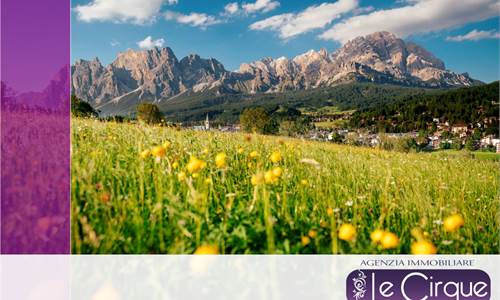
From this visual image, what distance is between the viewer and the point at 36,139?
3443 mm

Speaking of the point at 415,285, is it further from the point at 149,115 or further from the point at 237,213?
the point at 149,115

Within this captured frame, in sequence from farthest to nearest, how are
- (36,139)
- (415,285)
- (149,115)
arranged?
(149,115), (36,139), (415,285)

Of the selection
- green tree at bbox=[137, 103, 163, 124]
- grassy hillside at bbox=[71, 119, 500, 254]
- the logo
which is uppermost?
green tree at bbox=[137, 103, 163, 124]

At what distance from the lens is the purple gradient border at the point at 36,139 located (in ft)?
6.84

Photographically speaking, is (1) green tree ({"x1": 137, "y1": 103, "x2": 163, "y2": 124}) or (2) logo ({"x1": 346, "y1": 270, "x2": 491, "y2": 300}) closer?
(2) logo ({"x1": 346, "y1": 270, "x2": 491, "y2": 300})

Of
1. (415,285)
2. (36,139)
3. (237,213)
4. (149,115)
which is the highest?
(149,115)

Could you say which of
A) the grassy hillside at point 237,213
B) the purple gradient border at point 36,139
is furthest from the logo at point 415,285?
the purple gradient border at point 36,139

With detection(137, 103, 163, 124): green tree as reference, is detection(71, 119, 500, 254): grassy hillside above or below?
below

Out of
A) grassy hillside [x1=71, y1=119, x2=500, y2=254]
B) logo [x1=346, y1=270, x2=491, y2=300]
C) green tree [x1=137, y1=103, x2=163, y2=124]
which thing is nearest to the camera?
grassy hillside [x1=71, y1=119, x2=500, y2=254]

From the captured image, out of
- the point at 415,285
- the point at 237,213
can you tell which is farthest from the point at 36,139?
the point at 415,285

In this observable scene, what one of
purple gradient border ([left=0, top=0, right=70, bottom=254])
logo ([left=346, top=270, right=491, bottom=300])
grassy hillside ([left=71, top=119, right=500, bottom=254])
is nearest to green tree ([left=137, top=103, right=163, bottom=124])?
purple gradient border ([left=0, top=0, right=70, bottom=254])

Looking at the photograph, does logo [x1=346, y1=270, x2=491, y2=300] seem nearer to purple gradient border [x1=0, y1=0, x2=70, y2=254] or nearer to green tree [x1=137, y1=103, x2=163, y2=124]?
purple gradient border [x1=0, y1=0, x2=70, y2=254]

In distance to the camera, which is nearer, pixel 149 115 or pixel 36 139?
pixel 36 139

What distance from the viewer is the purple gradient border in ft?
6.84
